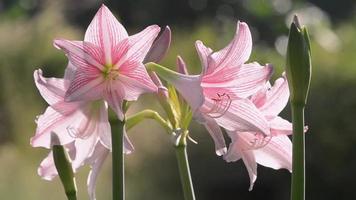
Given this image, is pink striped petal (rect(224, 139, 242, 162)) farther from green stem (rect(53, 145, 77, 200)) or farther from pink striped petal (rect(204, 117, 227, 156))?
green stem (rect(53, 145, 77, 200))

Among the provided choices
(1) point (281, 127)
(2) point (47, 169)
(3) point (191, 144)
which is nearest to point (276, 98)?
(1) point (281, 127)

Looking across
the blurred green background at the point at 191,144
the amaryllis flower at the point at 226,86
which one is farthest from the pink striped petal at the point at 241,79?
the blurred green background at the point at 191,144

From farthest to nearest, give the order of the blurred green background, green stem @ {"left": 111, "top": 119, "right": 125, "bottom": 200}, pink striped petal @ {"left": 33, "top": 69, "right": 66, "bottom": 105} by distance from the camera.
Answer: the blurred green background < pink striped petal @ {"left": 33, "top": 69, "right": 66, "bottom": 105} < green stem @ {"left": 111, "top": 119, "right": 125, "bottom": 200}

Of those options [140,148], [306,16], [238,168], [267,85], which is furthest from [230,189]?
[267,85]

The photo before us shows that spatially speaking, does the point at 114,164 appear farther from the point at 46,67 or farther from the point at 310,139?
the point at 46,67

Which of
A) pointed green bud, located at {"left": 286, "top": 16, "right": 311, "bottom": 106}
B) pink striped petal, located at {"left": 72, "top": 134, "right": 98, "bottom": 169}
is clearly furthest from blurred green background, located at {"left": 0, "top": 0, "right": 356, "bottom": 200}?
pointed green bud, located at {"left": 286, "top": 16, "right": 311, "bottom": 106}

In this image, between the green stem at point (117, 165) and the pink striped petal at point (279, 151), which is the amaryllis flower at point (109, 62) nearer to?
the green stem at point (117, 165)

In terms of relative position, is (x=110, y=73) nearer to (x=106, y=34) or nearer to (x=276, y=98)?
(x=106, y=34)
